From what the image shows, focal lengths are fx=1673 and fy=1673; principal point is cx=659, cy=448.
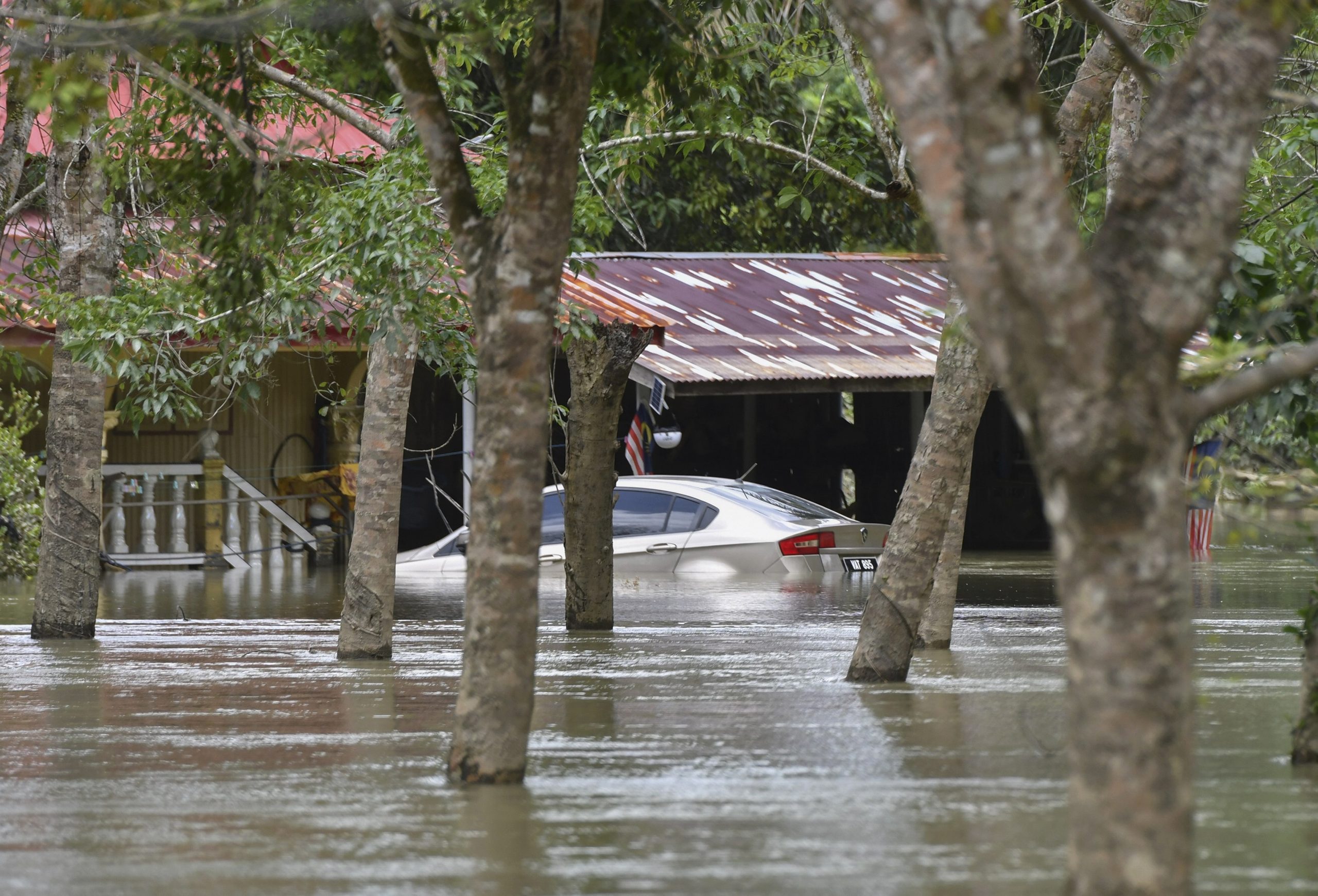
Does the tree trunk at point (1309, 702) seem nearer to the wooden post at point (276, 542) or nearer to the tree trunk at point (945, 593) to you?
the tree trunk at point (945, 593)

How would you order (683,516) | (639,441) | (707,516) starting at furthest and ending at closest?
(639,441)
(683,516)
(707,516)

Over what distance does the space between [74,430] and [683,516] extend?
7.93 m

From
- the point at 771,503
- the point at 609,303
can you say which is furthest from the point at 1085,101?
the point at 771,503

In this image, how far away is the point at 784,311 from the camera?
19.6m

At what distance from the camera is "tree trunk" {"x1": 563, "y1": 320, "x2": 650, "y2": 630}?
1090 centimetres

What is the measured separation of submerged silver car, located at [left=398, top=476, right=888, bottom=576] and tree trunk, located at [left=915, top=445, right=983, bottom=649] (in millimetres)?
6962

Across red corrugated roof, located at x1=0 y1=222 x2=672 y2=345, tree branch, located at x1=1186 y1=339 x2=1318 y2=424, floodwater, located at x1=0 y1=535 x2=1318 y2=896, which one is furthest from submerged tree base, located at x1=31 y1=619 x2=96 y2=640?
tree branch, located at x1=1186 y1=339 x2=1318 y2=424

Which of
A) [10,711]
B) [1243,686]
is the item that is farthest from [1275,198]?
[10,711]

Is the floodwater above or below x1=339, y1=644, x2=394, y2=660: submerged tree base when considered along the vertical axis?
below

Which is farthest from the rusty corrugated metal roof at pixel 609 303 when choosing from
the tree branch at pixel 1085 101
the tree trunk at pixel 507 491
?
the tree trunk at pixel 507 491

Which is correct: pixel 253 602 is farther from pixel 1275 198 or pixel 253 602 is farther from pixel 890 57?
pixel 890 57

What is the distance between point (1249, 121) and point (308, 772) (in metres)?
4.00

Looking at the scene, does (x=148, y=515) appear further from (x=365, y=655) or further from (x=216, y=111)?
(x=216, y=111)

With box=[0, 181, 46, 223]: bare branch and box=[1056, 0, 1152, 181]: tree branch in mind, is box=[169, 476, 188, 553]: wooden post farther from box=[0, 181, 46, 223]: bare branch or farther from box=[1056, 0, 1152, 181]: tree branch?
box=[1056, 0, 1152, 181]: tree branch
